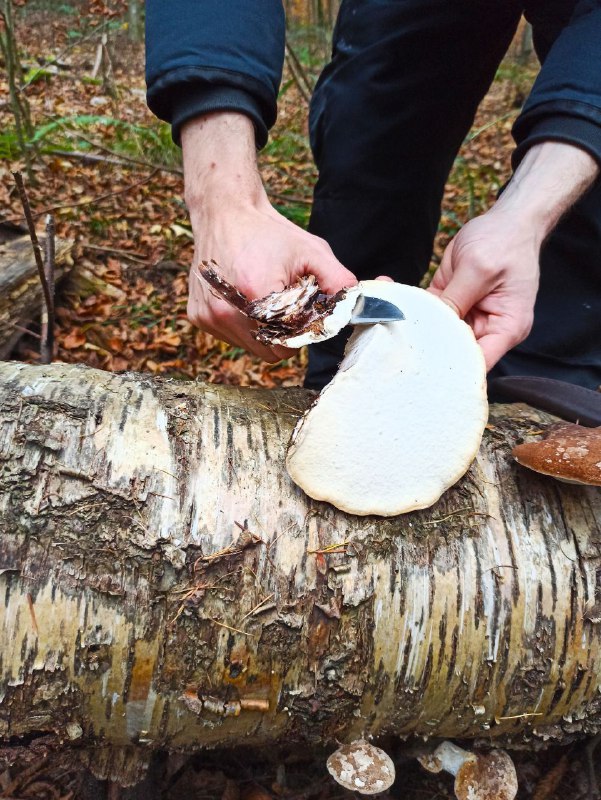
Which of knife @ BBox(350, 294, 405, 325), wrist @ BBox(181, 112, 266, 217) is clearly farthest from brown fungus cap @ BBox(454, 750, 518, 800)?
wrist @ BBox(181, 112, 266, 217)

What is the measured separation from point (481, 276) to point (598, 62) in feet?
3.60

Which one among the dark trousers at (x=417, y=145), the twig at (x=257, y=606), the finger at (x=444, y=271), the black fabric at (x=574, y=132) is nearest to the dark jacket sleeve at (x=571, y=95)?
the black fabric at (x=574, y=132)

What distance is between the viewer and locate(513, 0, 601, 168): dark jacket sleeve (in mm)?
2189

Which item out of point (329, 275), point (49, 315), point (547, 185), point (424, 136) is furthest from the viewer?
point (424, 136)

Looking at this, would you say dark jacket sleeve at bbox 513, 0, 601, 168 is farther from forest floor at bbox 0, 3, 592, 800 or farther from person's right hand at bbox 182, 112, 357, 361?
forest floor at bbox 0, 3, 592, 800

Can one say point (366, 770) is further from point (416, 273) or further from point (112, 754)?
point (416, 273)

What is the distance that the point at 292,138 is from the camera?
7055mm

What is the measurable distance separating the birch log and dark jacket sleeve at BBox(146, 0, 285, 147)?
1.14 metres

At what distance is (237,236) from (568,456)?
4.05 feet

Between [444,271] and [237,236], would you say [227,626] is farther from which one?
[444,271]

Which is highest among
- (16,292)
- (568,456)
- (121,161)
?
(121,161)

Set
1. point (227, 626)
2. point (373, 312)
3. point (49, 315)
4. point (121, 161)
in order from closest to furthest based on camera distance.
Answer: point (227, 626), point (373, 312), point (49, 315), point (121, 161)

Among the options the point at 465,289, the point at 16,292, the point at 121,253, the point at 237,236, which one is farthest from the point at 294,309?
the point at 121,253

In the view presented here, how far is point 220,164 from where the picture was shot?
202 cm
